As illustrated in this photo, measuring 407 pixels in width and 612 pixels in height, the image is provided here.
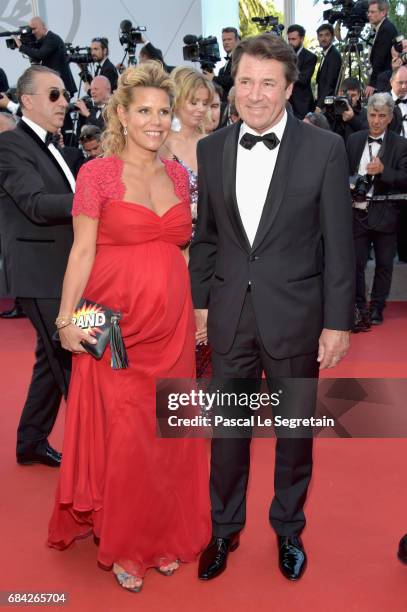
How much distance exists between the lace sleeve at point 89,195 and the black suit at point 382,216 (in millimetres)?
3409

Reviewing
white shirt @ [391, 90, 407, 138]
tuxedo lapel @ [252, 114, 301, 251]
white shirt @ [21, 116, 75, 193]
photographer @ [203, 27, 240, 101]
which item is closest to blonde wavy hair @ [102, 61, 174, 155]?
tuxedo lapel @ [252, 114, 301, 251]

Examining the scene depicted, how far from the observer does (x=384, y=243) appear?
541 cm

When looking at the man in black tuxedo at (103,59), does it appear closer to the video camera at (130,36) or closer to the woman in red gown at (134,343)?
the video camera at (130,36)

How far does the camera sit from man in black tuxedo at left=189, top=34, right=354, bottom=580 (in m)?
2.11

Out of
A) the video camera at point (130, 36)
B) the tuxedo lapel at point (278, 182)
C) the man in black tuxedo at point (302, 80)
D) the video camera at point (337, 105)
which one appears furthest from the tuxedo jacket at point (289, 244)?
the video camera at point (130, 36)

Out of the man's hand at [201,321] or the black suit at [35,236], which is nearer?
the man's hand at [201,321]

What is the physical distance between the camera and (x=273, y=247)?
2.14m

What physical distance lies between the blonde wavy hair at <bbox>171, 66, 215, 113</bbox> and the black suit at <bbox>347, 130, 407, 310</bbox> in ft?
7.40

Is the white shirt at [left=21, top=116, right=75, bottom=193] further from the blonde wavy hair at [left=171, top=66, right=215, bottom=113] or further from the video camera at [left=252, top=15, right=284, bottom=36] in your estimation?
the video camera at [left=252, top=15, right=284, bottom=36]

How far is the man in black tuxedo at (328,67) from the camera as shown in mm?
7219

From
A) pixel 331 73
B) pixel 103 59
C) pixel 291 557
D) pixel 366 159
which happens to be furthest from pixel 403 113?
pixel 291 557

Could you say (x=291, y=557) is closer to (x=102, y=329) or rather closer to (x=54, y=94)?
(x=102, y=329)

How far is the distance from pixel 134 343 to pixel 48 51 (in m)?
6.41

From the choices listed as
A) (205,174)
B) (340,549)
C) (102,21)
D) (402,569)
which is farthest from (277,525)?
(102,21)
